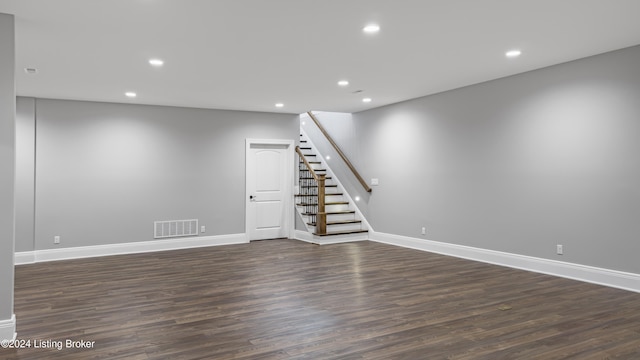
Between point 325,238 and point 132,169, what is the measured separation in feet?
11.7

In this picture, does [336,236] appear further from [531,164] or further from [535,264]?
[531,164]

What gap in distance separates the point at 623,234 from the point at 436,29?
3.03 meters

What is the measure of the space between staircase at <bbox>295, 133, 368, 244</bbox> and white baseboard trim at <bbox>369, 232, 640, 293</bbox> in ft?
3.30

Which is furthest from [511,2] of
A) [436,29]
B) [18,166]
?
[18,166]

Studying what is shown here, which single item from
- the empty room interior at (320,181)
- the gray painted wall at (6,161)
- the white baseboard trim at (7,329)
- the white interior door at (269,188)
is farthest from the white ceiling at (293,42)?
the white baseboard trim at (7,329)

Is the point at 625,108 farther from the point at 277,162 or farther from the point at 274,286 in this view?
the point at 277,162

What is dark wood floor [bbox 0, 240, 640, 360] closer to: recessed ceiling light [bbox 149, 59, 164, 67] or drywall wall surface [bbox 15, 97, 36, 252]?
drywall wall surface [bbox 15, 97, 36, 252]

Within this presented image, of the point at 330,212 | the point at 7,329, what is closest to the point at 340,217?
the point at 330,212

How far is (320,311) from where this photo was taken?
12.6 feet

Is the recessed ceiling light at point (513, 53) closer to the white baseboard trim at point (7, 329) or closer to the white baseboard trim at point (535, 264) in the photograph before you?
the white baseboard trim at point (535, 264)

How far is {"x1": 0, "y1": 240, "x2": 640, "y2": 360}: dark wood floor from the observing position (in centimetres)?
299

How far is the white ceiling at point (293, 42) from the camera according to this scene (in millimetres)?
3285

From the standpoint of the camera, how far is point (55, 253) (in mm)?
6531

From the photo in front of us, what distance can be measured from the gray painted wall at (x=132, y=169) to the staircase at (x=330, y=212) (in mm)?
1243
